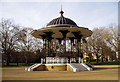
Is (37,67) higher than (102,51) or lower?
lower

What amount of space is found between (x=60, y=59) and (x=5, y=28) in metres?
25.8

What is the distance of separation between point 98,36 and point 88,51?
21.0 feet

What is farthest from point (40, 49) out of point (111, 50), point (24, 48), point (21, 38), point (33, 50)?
point (111, 50)

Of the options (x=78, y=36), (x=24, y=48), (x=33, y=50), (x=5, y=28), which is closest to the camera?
(x=78, y=36)

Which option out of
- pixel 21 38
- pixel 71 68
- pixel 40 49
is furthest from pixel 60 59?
pixel 40 49

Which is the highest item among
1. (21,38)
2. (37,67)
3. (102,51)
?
(21,38)

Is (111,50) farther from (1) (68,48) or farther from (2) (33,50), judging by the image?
(2) (33,50)

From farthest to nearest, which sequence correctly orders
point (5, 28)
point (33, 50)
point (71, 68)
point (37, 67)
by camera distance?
point (33, 50) < point (5, 28) < point (37, 67) < point (71, 68)

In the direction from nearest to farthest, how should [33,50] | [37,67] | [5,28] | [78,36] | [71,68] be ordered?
[71,68] < [37,67] < [78,36] < [5,28] < [33,50]

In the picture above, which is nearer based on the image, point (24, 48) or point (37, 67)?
point (37, 67)

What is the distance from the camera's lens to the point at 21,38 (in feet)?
152

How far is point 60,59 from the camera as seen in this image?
83.3ft

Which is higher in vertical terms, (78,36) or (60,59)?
(78,36)

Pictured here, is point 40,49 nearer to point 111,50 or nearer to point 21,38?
point 21,38
